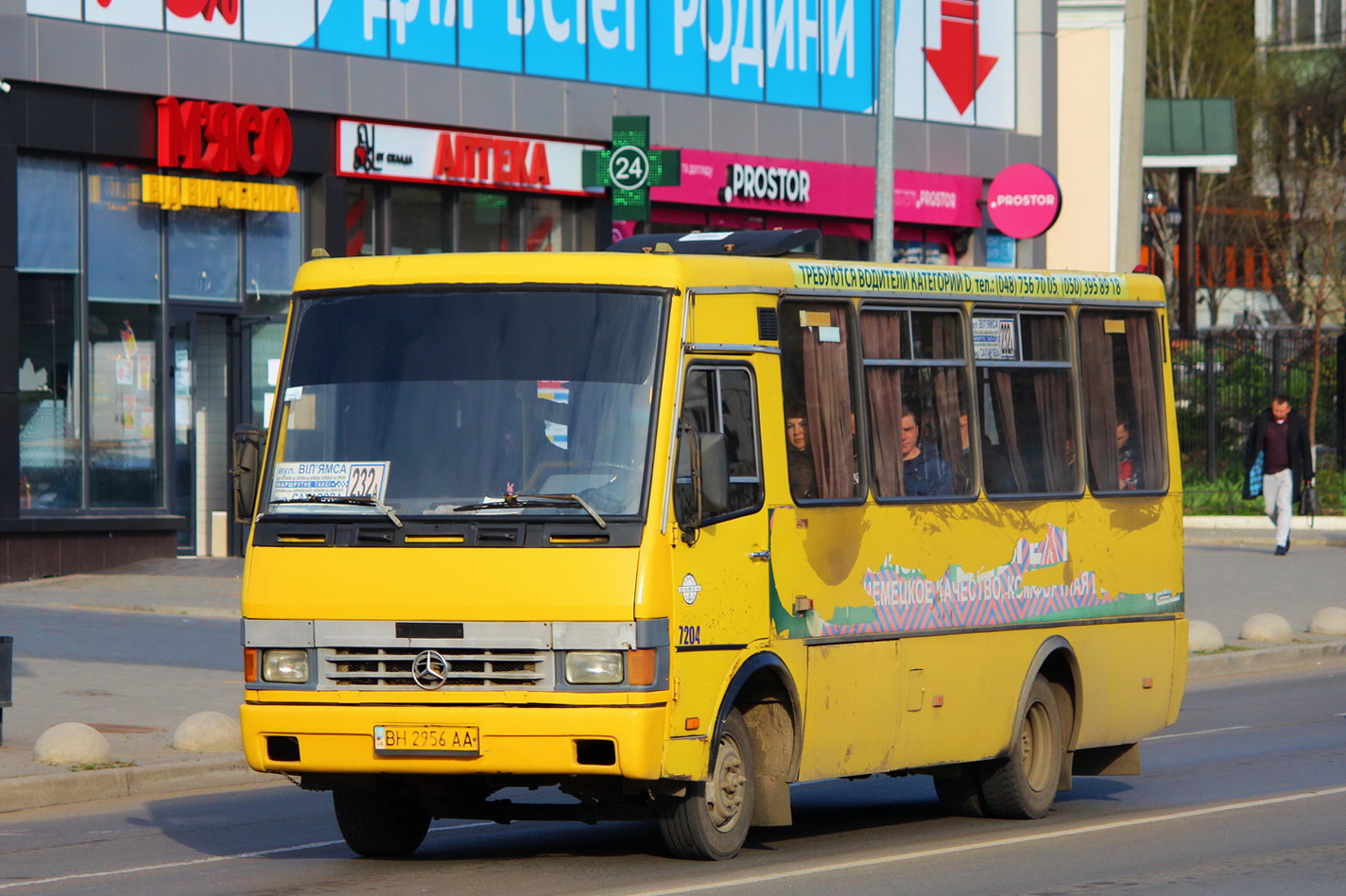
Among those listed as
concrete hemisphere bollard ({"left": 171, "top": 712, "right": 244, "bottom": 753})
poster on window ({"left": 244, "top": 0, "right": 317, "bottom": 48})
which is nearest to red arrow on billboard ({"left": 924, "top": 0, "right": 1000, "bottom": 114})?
poster on window ({"left": 244, "top": 0, "right": 317, "bottom": 48})

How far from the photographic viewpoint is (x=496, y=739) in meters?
9.01

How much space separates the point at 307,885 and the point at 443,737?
894mm

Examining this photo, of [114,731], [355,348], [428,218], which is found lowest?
[114,731]

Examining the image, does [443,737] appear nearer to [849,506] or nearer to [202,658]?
[849,506]

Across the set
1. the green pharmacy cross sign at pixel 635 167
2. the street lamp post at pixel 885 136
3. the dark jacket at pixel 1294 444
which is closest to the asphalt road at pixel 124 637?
the street lamp post at pixel 885 136

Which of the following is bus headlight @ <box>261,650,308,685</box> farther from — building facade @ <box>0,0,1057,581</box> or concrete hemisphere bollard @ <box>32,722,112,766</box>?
building facade @ <box>0,0,1057,581</box>

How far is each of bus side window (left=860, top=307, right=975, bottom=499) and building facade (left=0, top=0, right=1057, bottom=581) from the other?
16.0m

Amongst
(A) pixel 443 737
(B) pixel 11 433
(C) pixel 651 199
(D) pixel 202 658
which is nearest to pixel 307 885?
(A) pixel 443 737

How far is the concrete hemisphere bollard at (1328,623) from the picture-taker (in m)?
21.6

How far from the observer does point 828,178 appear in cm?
3519

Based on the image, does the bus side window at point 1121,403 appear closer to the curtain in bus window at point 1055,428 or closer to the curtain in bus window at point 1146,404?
the curtain in bus window at point 1146,404

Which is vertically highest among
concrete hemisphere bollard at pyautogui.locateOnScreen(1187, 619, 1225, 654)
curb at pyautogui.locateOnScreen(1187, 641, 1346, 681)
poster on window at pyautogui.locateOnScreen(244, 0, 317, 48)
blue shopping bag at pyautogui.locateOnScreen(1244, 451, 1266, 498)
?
poster on window at pyautogui.locateOnScreen(244, 0, 317, 48)

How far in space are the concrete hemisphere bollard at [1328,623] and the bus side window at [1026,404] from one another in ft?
34.3

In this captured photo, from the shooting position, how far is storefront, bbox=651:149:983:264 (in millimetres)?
32969
